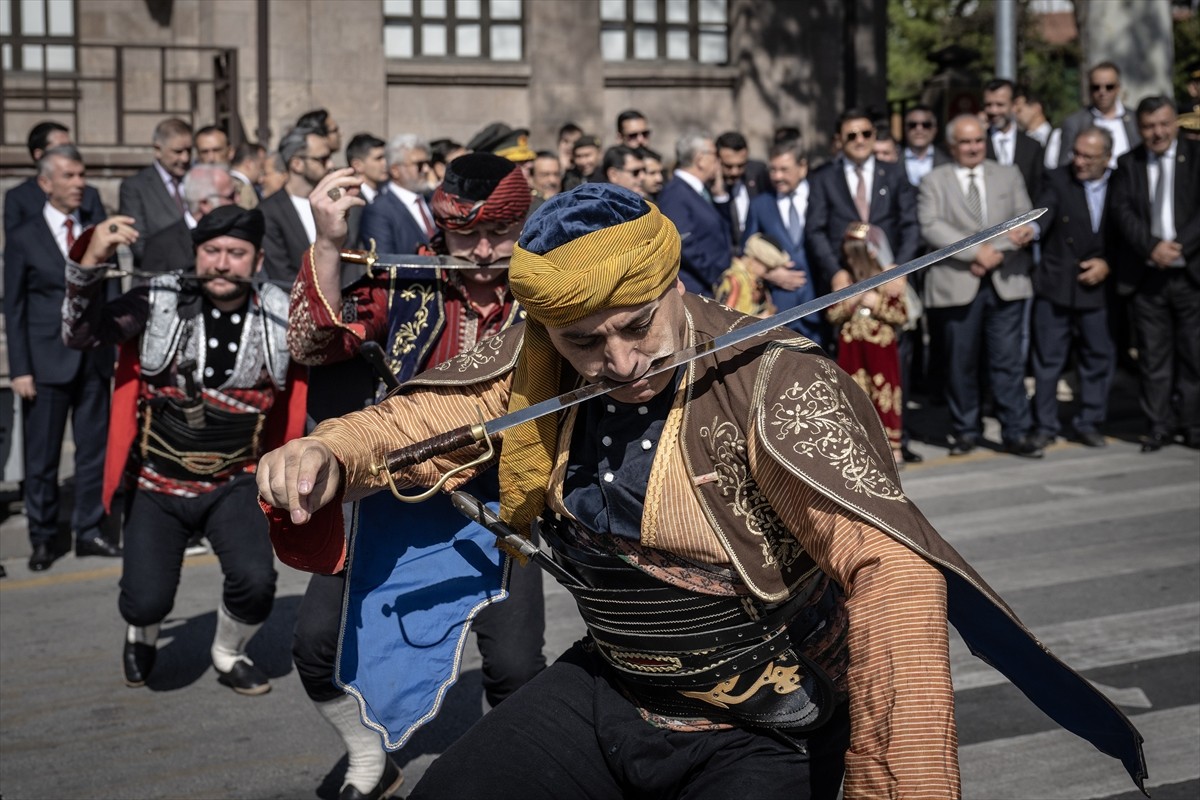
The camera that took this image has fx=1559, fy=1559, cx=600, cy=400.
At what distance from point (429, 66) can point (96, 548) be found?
1018cm

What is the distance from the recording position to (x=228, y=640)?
637 centimetres

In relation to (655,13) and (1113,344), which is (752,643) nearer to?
(1113,344)

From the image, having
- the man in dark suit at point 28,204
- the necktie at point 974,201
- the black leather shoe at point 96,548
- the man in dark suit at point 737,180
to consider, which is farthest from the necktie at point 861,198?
the black leather shoe at point 96,548

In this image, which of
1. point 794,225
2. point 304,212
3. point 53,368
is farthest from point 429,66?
point 53,368

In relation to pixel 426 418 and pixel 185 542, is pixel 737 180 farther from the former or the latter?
pixel 426 418

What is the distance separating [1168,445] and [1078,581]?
12.6 ft

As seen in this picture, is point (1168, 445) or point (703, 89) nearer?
point (1168, 445)

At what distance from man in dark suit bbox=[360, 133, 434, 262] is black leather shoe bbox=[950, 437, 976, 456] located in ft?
13.5

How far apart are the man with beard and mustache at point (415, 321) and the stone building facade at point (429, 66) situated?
11.8 meters

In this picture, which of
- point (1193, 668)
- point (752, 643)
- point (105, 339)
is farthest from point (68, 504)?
point (752, 643)

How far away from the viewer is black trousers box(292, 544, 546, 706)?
4.75 meters

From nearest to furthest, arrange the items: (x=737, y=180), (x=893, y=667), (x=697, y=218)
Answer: (x=893, y=667)
(x=697, y=218)
(x=737, y=180)

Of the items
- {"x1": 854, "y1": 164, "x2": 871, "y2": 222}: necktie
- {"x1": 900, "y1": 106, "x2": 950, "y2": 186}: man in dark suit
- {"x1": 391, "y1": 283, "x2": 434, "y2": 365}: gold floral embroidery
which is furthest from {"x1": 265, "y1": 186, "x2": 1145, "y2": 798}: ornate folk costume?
{"x1": 900, "y1": 106, "x2": 950, "y2": 186}: man in dark suit

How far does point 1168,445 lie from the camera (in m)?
10.9
